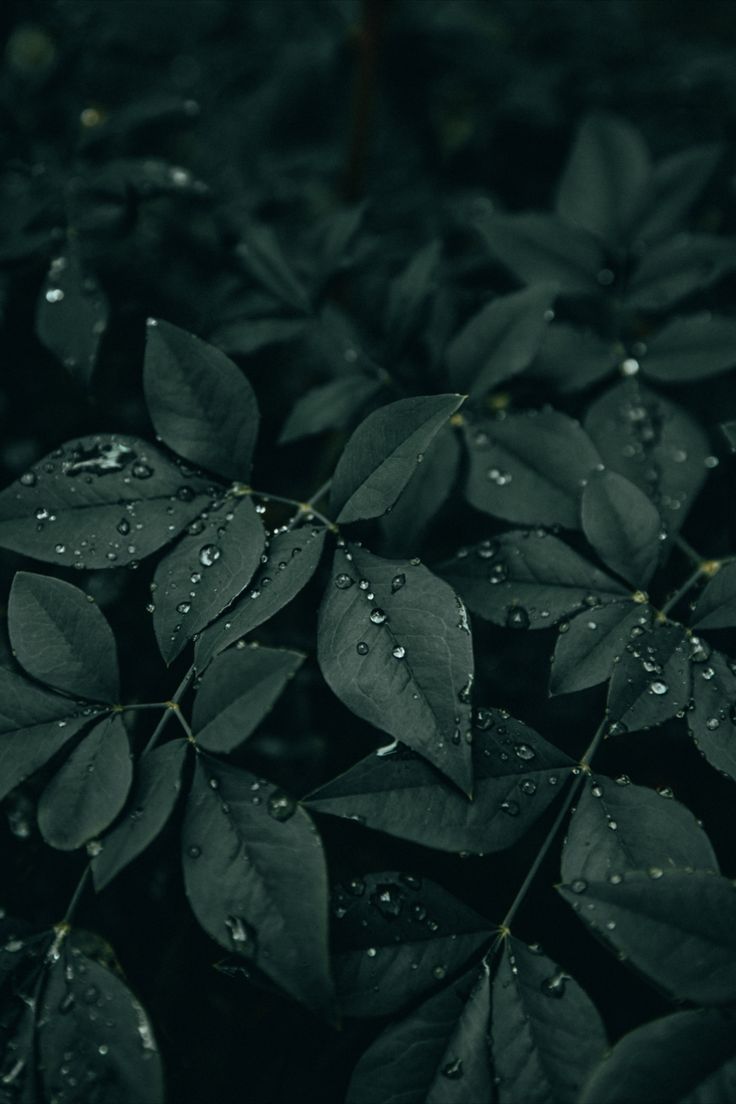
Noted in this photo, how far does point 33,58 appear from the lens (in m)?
1.65

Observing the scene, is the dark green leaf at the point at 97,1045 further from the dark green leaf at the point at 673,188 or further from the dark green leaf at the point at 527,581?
the dark green leaf at the point at 673,188

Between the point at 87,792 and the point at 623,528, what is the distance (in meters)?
0.66

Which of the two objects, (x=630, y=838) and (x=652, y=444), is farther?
(x=652, y=444)

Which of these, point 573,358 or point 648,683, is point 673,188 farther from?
point 648,683

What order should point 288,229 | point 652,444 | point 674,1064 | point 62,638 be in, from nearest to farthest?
1. point 674,1064
2. point 62,638
3. point 652,444
4. point 288,229

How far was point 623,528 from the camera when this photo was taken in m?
0.97

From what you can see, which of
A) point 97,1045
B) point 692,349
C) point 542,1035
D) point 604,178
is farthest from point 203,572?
point 604,178

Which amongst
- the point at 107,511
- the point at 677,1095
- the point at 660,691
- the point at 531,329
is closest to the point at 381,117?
the point at 531,329

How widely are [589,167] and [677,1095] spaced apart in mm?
1378

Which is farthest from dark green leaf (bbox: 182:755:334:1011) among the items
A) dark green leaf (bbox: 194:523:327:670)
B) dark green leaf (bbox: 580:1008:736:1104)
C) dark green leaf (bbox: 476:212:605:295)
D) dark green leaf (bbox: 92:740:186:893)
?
dark green leaf (bbox: 476:212:605:295)

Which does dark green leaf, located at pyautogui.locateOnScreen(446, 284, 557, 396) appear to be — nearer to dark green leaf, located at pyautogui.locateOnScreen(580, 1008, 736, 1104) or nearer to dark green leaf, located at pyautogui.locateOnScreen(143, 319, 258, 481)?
dark green leaf, located at pyautogui.locateOnScreen(143, 319, 258, 481)

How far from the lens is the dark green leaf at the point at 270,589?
848 mm

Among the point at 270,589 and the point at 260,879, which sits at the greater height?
the point at 270,589

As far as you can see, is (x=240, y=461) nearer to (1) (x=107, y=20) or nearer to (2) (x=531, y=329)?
(2) (x=531, y=329)
